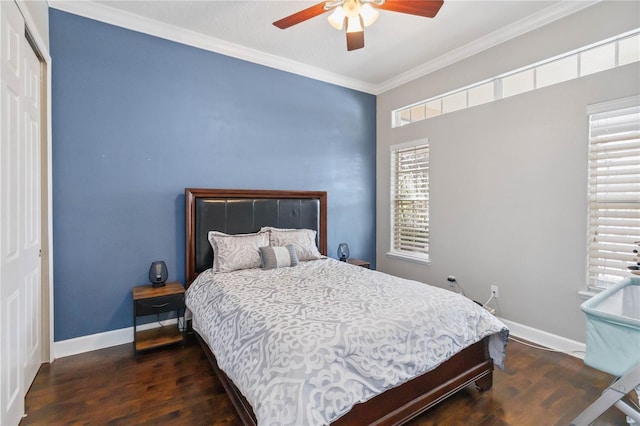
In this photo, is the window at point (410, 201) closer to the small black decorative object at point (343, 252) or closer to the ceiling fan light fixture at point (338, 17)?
the small black decorative object at point (343, 252)

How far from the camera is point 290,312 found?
6.01ft

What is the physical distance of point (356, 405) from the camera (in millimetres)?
1528

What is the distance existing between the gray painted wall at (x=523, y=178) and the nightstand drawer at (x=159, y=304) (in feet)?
9.50

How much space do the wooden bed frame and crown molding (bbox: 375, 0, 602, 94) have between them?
2.00 meters

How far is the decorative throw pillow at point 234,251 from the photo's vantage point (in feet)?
9.59

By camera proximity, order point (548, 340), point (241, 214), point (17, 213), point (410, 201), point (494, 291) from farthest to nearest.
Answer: point (410, 201), point (241, 214), point (494, 291), point (548, 340), point (17, 213)

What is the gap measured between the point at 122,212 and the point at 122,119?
87 cm

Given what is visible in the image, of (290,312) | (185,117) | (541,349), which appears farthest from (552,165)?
(185,117)

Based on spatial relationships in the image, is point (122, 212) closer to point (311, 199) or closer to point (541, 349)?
point (311, 199)

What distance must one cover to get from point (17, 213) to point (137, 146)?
4.17 ft

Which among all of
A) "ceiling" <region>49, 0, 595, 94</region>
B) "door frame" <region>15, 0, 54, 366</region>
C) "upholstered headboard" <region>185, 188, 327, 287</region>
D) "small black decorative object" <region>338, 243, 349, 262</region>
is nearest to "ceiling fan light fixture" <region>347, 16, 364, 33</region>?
"ceiling" <region>49, 0, 595, 94</region>

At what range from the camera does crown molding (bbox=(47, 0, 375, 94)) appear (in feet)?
8.80

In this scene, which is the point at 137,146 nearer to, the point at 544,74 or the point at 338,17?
the point at 338,17

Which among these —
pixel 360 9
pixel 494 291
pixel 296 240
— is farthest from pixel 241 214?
pixel 494 291
